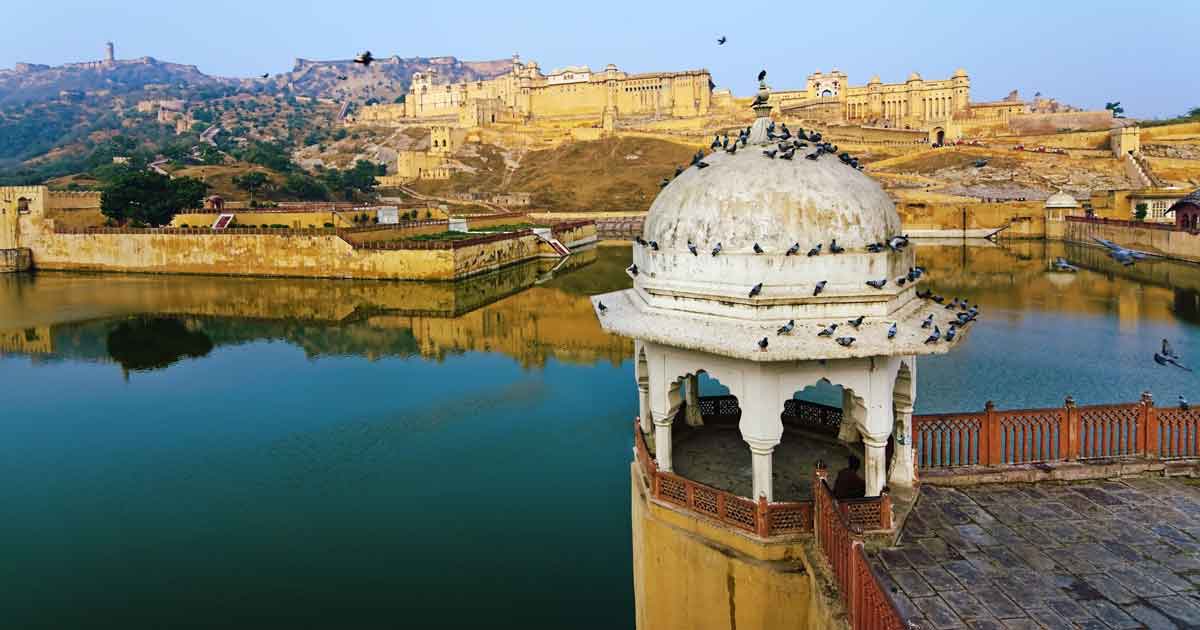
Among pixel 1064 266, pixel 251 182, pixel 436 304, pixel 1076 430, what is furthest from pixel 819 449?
pixel 251 182

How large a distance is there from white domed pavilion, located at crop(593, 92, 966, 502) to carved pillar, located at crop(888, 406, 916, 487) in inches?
15.7

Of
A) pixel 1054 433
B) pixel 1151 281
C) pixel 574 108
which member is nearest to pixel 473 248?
pixel 1151 281

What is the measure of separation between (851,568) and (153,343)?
2418 cm

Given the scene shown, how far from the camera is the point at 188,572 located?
32.1 ft

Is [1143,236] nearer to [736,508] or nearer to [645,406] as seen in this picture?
[645,406]

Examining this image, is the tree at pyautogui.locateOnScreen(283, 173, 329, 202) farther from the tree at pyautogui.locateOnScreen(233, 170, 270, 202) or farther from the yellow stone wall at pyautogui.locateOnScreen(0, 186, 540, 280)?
the yellow stone wall at pyautogui.locateOnScreen(0, 186, 540, 280)

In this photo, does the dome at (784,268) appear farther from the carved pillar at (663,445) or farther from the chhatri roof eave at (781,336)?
the carved pillar at (663,445)

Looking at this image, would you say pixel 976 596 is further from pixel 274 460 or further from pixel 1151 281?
pixel 1151 281

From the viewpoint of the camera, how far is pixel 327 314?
27875 millimetres

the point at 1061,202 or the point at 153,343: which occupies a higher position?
the point at 1061,202

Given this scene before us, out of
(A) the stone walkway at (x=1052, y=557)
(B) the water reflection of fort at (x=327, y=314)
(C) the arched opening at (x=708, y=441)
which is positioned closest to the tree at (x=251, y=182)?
(B) the water reflection of fort at (x=327, y=314)

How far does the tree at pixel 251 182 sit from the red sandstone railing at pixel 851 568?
54277mm

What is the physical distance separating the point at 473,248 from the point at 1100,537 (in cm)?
3348

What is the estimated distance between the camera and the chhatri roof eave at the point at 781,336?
5.41m
